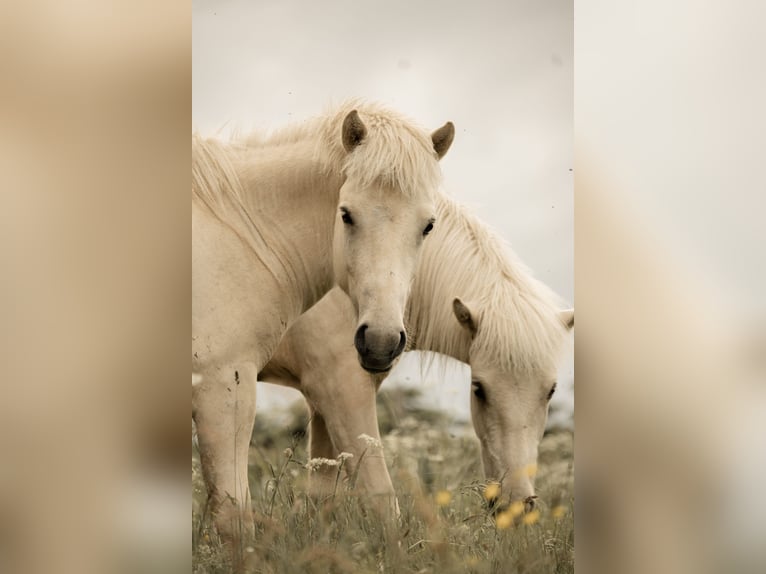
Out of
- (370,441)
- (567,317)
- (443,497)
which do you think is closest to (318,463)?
(370,441)

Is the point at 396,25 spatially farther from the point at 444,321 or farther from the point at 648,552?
the point at 648,552

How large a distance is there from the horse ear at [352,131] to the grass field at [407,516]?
779mm

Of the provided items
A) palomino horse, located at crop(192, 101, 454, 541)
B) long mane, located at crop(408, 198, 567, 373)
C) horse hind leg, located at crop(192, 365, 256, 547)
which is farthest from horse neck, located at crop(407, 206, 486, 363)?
horse hind leg, located at crop(192, 365, 256, 547)

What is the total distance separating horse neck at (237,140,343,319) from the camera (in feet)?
8.07

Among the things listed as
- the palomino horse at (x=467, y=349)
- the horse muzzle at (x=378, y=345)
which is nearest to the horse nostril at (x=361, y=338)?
the horse muzzle at (x=378, y=345)

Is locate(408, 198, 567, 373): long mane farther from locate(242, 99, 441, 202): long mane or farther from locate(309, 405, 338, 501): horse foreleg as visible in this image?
locate(309, 405, 338, 501): horse foreleg

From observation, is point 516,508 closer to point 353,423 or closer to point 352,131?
point 353,423

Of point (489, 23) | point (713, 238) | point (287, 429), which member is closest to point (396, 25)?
point (489, 23)

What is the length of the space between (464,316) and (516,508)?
0.60 m

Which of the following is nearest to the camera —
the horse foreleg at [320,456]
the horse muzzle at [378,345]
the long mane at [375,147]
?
the horse muzzle at [378,345]

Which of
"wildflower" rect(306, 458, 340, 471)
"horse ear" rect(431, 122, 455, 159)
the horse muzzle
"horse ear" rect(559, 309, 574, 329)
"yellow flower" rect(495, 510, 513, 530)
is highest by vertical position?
"horse ear" rect(431, 122, 455, 159)

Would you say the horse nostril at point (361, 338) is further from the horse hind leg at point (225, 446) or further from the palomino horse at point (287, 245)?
the horse hind leg at point (225, 446)

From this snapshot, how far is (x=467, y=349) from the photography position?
8.43ft

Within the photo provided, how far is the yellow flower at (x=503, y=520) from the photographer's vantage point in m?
2.39
